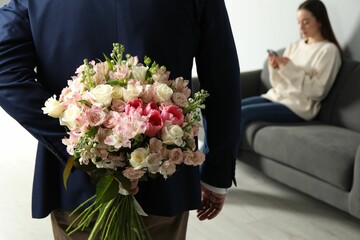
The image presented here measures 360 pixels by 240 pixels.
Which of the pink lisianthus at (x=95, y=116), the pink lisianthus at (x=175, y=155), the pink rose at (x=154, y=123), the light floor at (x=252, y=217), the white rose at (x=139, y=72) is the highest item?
the white rose at (x=139, y=72)

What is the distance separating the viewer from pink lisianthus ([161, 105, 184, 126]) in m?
1.00

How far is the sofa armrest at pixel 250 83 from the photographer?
13.5 feet

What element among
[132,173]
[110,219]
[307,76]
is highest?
[132,173]

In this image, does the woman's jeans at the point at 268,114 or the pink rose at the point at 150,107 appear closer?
the pink rose at the point at 150,107

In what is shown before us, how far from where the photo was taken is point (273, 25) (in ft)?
14.1

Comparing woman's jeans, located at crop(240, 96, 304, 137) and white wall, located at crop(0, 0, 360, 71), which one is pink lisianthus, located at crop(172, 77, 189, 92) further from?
white wall, located at crop(0, 0, 360, 71)

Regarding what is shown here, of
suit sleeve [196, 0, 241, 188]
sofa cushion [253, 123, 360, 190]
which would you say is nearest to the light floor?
sofa cushion [253, 123, 360, 190]

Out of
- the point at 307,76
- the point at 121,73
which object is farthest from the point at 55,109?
the point at 307,76

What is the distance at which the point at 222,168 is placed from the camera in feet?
4.62

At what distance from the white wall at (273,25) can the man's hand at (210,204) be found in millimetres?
2516

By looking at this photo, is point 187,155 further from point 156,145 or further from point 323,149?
point 323,149

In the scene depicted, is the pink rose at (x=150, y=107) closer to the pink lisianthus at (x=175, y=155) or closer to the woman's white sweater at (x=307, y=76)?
the pink lisianthus at (x=175, y=155)

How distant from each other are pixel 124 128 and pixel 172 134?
3.6 inches

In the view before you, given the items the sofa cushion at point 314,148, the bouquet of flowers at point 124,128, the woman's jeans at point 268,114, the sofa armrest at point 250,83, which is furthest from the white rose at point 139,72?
the sofa armrest at point 250,83
